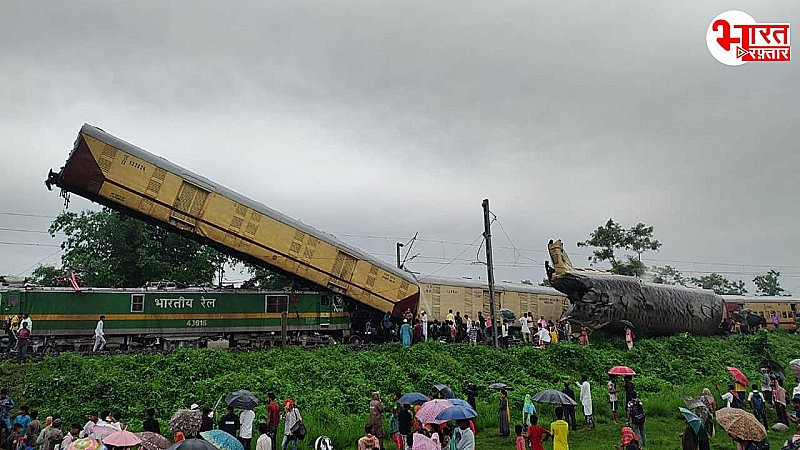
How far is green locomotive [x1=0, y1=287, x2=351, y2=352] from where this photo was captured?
19.4 metres

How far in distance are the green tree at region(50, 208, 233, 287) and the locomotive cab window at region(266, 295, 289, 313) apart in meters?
10.6

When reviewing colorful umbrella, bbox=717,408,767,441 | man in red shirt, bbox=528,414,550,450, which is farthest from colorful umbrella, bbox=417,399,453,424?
colorful umbrella, bbox=717,408,767,441

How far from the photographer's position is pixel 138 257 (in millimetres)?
31422

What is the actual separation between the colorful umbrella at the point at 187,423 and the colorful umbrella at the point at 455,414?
179 inches

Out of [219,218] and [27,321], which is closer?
[27,321]

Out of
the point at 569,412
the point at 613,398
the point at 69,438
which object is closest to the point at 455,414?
the point at 569,412

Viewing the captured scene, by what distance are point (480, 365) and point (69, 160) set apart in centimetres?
1424

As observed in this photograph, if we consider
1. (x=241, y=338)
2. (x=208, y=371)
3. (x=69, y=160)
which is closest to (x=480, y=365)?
(x=208, y=371)

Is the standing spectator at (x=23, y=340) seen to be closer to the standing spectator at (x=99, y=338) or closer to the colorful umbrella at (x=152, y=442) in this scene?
the standing spectator at (x=99, y=338)

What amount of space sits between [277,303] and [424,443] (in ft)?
52.1

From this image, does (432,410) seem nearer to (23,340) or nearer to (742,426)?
(742,426)

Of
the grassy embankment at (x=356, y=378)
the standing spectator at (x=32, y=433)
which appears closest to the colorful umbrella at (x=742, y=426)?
the grassy embankment at (x=356, y=378)

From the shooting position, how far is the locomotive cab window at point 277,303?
74.8 ft

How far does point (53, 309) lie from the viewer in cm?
1948
